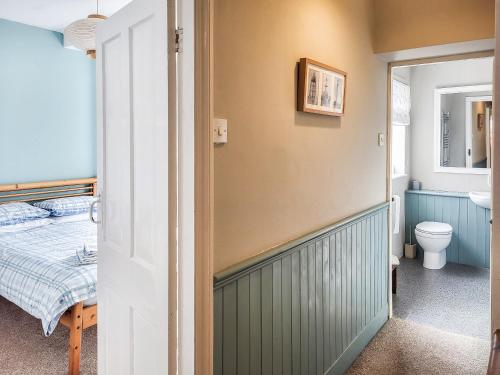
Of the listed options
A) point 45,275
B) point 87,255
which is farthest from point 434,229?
point 45,275

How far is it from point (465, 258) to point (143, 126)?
13.6ft

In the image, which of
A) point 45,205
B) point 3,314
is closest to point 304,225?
point 3,314

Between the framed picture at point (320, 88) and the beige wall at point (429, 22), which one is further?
the beige wall at point (429, 22)

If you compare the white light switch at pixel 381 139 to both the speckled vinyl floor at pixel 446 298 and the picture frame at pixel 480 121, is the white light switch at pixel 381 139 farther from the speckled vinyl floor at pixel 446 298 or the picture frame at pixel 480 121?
the picture frame at pixel 480 121

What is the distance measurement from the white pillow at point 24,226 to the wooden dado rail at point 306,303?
2.72 meters

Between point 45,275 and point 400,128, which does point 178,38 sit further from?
point 400,128

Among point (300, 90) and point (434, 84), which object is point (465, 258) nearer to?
point (434, 84)

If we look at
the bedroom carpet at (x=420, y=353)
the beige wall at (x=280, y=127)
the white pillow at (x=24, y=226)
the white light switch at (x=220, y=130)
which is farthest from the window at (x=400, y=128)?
the white pillow at (x=24, y=226)

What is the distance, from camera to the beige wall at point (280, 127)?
1510 mm

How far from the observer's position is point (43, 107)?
4164mm

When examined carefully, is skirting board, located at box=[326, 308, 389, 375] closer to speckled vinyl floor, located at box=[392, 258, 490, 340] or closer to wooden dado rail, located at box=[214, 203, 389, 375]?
wooden dado rail, located at box=[214, 203, 389, 375]

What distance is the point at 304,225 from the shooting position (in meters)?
2.04

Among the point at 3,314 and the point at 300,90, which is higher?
the point at 300,90

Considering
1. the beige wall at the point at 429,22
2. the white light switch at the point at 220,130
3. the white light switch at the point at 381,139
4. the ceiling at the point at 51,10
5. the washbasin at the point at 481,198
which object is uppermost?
the ceiling at the point at 51,10
